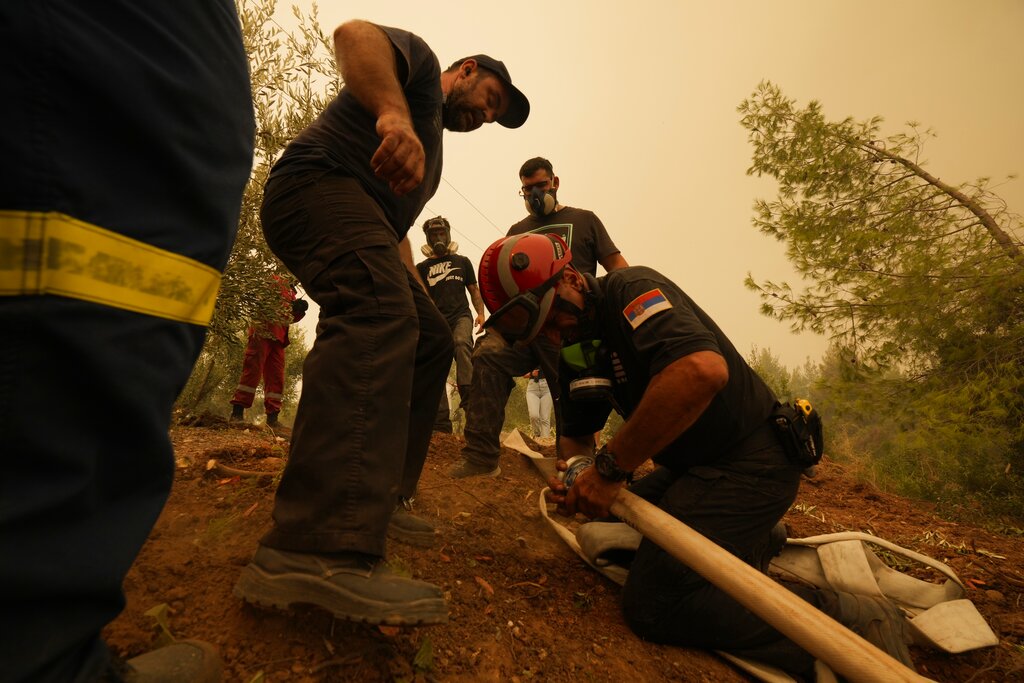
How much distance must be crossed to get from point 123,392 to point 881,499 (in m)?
6.66

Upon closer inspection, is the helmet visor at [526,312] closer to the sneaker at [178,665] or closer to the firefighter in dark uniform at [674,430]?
the firefighter in dark uniform at [674,430]

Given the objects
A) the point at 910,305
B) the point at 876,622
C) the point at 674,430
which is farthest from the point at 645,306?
the point at 910,305

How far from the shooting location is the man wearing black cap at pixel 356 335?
1.38 metres

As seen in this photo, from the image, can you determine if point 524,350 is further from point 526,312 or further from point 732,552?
point 732,552

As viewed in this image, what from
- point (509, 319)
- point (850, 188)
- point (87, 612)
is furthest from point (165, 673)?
point (850, 188)

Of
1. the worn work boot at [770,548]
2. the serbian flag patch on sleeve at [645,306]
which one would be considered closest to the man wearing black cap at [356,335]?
the serbian flag patch on sleeve at [645,306]

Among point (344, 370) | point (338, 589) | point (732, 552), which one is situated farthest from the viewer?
point (732, 552)

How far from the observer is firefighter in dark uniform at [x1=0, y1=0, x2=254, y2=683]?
622 millimetres

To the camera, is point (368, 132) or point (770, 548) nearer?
point (368, 132)

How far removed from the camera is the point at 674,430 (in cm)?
221

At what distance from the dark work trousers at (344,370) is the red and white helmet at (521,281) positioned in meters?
0.99

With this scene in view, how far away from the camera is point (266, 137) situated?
540 cm

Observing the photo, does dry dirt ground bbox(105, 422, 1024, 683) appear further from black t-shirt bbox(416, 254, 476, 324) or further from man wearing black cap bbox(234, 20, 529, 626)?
black t-shirt bbox(416, 254, 476, 324)

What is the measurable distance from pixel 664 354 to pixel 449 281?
4.57 meters
